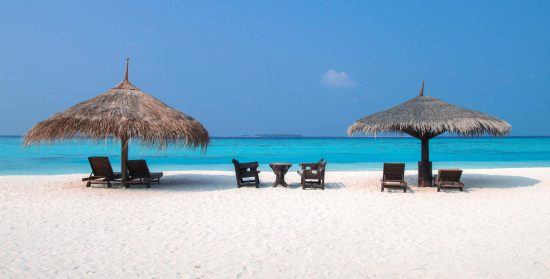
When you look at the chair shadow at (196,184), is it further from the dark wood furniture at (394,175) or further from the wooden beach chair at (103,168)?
the dark wood furniture at (394,175)

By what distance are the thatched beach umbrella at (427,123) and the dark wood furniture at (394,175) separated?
91 cm

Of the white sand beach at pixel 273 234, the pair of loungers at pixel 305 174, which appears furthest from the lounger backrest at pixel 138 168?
the pair of loungers at pixel 305 174

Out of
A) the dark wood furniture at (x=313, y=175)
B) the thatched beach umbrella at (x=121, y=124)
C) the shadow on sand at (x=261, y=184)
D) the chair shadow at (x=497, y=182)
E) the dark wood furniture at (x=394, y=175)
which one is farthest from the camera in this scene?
the chair shadow at (x=497, y=182)

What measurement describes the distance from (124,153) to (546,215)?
7539 mm

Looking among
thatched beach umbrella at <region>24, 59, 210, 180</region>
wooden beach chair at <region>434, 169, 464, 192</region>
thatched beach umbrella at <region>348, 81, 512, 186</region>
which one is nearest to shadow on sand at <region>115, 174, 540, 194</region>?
wooden beach chair at <region>434, 169, 464, 192</region>

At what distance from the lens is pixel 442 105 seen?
31.7ft

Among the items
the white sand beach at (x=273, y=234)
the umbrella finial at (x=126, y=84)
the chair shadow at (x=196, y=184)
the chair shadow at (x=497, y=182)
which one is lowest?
the white sand beach at (x=273, y=234)

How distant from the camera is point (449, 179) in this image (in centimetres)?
871

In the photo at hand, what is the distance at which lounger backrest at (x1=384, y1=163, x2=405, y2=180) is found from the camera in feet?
27.9

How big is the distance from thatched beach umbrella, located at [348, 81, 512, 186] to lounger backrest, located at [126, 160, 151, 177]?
14.4 ft

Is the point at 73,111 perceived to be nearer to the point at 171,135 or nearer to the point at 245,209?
the point at 171,135

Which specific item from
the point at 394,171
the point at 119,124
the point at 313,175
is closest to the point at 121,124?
the point at 119,124

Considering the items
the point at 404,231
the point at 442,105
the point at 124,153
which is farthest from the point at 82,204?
the point at 442,105

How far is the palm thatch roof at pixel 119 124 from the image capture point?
8.35 m
